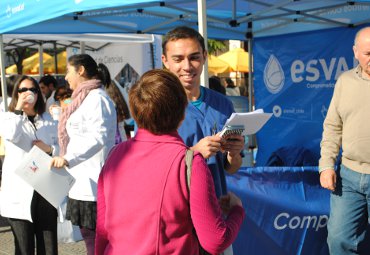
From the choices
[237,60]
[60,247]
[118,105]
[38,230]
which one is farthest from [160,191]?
[237,60]

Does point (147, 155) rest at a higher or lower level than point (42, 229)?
higher

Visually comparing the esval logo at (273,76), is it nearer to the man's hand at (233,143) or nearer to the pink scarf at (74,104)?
the pink scarf at (74,104)

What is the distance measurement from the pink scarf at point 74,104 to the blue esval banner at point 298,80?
292cm

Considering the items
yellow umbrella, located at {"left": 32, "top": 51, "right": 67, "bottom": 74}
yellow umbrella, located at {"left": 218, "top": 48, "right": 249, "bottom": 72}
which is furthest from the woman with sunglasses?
yellow umbrella, located at {"left": 32, "top": 51, "right": 67, "bottom": 74}

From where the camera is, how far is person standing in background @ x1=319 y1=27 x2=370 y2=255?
349 centimetres

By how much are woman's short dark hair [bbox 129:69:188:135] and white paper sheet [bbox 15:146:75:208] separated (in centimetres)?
188

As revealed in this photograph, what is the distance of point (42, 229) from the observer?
4180mm

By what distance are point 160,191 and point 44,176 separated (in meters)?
2.03

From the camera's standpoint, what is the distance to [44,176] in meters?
3.65

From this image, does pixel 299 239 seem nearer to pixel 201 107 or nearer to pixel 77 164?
pixel 77 164

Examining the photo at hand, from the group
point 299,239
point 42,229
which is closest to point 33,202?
point 42,229

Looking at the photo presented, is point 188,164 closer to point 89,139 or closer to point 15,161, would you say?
point 89,139

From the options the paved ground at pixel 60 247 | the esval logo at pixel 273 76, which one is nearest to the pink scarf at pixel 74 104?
the paved ground at pixel 60 247

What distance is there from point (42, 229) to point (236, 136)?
240 centimetres
